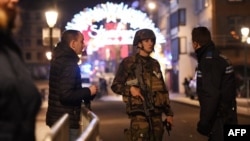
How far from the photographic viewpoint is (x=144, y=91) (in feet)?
25.0

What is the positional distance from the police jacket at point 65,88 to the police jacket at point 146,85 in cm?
53

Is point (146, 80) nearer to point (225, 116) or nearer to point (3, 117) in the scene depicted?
point (225, 116)

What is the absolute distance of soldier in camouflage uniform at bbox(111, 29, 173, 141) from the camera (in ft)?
25.1

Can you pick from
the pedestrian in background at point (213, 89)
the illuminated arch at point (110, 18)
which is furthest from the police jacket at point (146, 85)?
the illuminated arch at point (110, 18)

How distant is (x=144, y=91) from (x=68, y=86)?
97 centimetres

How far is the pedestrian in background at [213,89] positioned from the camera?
6867mm

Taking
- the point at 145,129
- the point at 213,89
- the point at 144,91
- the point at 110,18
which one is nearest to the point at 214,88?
the point at 213,89

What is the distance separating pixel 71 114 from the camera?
7.56 m

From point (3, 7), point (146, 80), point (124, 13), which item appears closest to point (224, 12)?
point (124, 13)

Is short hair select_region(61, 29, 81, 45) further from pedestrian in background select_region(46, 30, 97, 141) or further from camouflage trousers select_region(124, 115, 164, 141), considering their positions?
camouflage trousers select_region(124, 115, 164, 141)

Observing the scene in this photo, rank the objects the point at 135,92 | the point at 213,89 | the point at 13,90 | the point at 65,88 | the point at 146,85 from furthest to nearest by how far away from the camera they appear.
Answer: the point at 146,85 < the point at 135,92 < the point at 65,88 < the point at 213,89 < the point at 13,90

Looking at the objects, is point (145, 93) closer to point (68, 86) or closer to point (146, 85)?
point (146, 85)

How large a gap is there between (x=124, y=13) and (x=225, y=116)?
40441 millimetres

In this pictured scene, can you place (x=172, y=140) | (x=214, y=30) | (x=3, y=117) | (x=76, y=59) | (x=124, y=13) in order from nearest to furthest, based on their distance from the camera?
(x=3, y=117), (x=76, y=59), (x=172, y=140), (x=124, y=13), (x=214, y=30)
